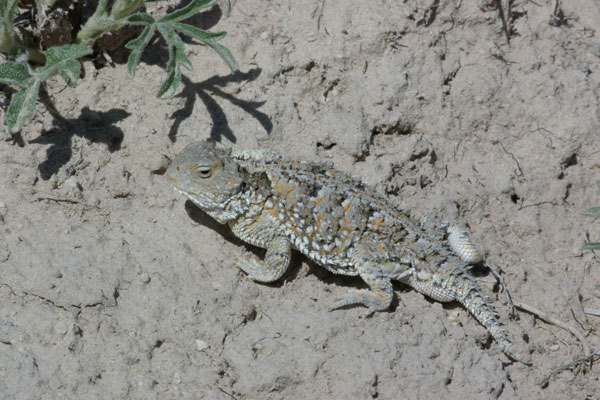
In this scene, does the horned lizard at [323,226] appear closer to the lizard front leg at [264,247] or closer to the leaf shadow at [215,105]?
the lizard front leg at [264,247]

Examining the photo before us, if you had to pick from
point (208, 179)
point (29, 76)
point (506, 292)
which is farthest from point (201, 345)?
point (506, 292)

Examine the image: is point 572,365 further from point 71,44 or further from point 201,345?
point 71,44

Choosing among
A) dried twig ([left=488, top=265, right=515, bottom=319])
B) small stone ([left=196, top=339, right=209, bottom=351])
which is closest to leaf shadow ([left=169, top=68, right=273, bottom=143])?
small stone ([left=196, top=339, right=209, bottom=351])

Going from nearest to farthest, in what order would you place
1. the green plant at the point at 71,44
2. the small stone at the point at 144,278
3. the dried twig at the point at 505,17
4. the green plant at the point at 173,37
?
the green plant at the point at 71,44
the small stone at the point at 144,278
the green plant at the point at 173,37
the dried twig at the point at 505,17

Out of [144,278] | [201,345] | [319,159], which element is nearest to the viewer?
[201,345]

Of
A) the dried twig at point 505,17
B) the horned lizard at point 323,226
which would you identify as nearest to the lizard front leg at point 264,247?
the horned lizard at point 323,226

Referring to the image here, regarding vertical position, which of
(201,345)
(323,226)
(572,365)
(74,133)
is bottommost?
(572,365)
